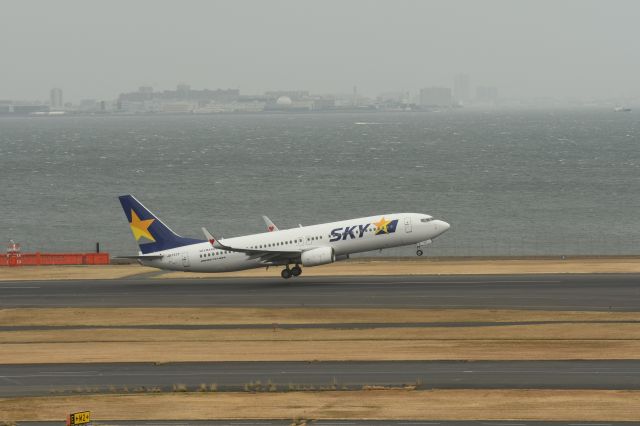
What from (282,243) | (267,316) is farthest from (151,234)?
(267,316)

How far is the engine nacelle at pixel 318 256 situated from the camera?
6956 centimetres

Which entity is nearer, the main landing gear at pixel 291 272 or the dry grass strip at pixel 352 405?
the dry grass strip at pixel 352 405

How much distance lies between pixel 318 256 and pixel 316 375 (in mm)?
27330

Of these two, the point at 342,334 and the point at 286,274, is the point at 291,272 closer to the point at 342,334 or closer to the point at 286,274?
the point at 286,274

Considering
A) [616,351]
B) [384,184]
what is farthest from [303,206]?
[616,351]

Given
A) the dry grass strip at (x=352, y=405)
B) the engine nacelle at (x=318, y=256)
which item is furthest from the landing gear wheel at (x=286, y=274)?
the dry grass strip at (x=352, y=405)

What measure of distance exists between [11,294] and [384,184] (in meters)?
130

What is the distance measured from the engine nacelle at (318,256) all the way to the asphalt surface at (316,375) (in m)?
24.6

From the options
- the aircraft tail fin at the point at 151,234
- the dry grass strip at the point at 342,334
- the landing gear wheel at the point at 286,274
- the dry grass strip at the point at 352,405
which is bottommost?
the landing gear wheel at the point at 286,274

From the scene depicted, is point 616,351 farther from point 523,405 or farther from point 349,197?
point 349,197

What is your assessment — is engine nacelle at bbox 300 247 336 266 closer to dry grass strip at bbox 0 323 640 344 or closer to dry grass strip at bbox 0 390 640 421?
dry grass strip at bbox 0 323 640 344

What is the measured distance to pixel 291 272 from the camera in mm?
73562

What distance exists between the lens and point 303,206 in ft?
520

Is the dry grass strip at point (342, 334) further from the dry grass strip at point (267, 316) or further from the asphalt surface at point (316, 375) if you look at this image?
the asphalt surface at point (316, 375)
